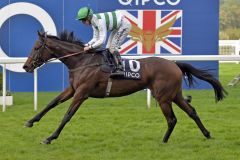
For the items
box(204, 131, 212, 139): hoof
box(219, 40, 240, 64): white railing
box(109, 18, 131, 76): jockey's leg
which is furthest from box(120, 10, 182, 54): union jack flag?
box(219, 40, 240, 64): white railing

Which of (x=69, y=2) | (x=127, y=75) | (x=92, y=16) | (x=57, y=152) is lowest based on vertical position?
(x=57, y=152)

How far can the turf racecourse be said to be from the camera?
6.29 meters

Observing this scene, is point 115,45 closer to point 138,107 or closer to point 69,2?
point 138,107

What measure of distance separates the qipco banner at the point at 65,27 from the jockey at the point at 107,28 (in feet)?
19.7

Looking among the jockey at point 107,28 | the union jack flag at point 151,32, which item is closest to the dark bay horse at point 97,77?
the jockey at point 107,28

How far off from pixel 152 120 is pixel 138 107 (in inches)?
65.6

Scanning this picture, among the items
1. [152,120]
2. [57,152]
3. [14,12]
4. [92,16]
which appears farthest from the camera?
[14,12]

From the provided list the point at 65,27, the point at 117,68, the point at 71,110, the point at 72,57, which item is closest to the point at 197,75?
the point at 117,68

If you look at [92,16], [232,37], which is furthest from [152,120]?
[232,37]

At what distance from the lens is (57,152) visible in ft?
20.9

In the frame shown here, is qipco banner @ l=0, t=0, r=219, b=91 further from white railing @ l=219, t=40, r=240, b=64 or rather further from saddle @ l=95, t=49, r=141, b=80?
white railing @ l=219, t=40, r=240, b=64

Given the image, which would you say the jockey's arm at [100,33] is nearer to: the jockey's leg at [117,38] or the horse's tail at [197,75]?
the jockey's leg at [117,38]

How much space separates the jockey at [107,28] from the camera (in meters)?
7.00

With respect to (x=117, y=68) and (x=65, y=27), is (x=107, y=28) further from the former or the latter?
(x=65, y=27)
